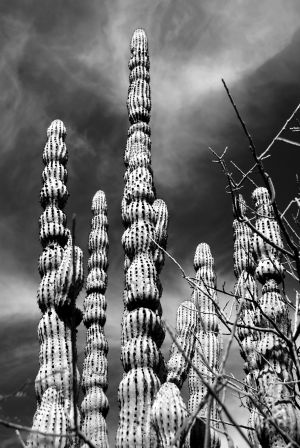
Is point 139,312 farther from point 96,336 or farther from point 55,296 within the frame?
point 96,336

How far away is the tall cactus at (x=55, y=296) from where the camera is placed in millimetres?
5379

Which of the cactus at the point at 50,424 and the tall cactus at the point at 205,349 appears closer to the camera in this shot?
the cactus at the point at 50,424

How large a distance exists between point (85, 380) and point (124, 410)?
5249 millimetres

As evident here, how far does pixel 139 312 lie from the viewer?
5648 mm

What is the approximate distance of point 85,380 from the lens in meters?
10.2

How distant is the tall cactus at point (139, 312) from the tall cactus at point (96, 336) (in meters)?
4.05

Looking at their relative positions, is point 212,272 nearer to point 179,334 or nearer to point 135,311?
point 179,334

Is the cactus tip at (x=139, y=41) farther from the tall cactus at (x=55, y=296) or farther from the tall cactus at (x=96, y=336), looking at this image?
the tall cactus at (x=96, y=336)

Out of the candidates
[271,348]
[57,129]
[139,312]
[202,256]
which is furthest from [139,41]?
[271,348]

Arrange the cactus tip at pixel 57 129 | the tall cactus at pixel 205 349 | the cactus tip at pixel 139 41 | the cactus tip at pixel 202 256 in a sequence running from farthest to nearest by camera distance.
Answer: the cactus tip at pixel 202 256 < the cactus tip at pixel 139 41 < the cactus tip at pixel 57 129 < the tall cactus at pixel 205 349

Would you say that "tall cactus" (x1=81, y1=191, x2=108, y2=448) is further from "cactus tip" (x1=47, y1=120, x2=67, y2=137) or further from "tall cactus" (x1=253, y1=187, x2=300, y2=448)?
"tall cactus" (x1=253, y1=187, x2=300, y2=448)

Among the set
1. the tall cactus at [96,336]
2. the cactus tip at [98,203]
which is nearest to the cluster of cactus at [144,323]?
the tall cactus at [96,336]

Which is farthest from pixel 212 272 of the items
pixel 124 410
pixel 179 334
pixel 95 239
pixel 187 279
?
pixel 187 279

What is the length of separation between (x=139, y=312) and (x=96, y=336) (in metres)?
5.29
